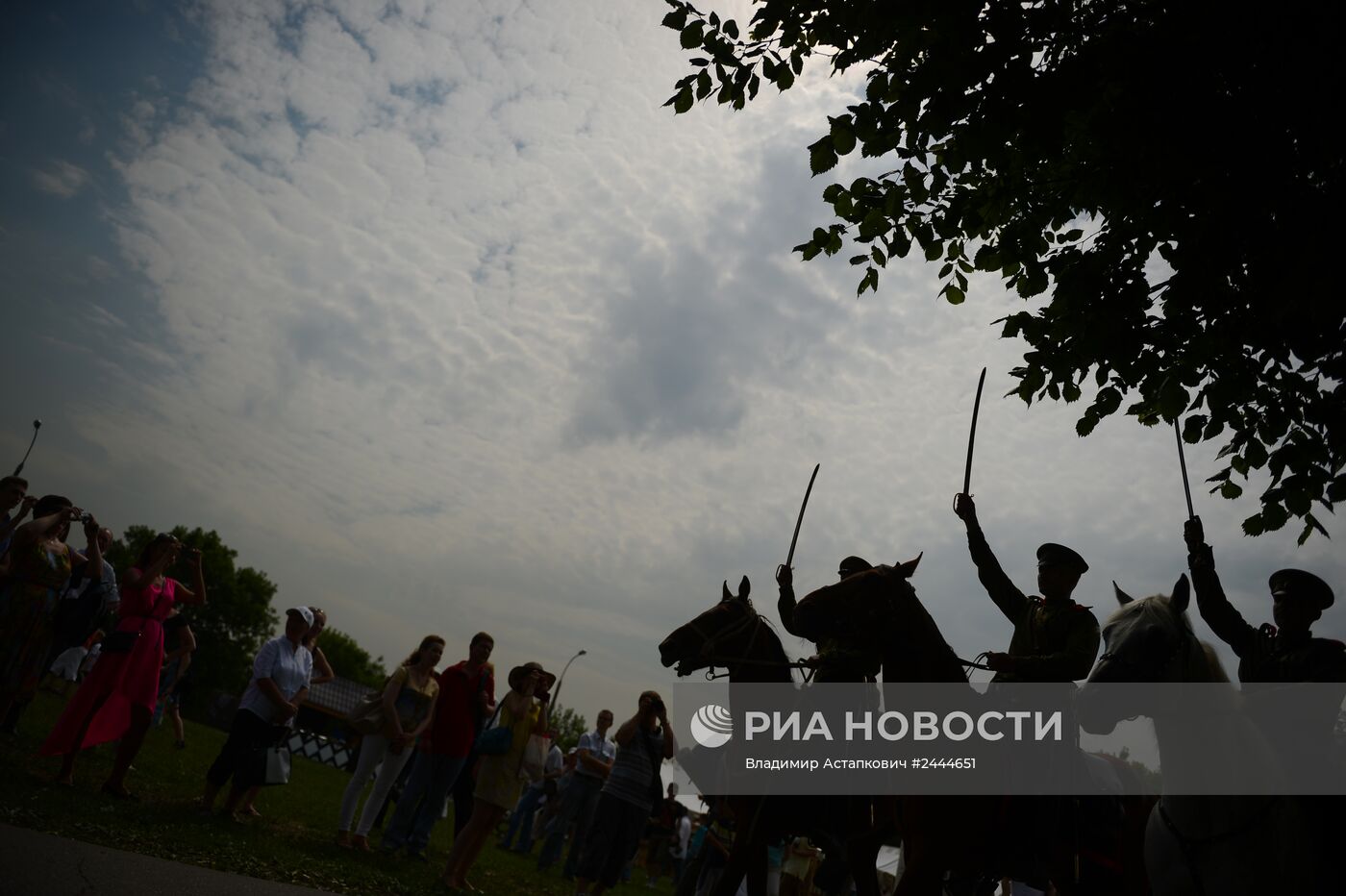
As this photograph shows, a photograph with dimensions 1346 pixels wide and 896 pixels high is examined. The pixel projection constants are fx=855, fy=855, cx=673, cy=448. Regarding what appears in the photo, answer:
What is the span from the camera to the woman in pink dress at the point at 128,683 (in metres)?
8.45

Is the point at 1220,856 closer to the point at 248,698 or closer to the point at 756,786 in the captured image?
the point at 756,786

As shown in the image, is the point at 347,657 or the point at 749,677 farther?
the point at 347,657

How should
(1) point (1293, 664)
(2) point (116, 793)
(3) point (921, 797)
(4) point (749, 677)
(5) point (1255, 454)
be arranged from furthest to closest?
(2) point (116, 793), (4) point (749, 677), (5) point (1255, 454), (3) point (921, 797), (1) point (1293, 664)

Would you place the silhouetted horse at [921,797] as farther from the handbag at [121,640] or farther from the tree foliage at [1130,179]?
the handbag at [121,640]

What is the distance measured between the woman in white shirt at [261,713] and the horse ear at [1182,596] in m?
8.24

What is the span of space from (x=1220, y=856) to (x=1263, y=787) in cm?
43

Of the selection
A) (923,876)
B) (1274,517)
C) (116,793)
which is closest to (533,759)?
(116,793)

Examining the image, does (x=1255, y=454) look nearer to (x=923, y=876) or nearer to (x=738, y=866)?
(x=923, y=876)

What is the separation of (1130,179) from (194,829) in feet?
30.2

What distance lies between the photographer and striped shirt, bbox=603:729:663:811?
9445 millimetres

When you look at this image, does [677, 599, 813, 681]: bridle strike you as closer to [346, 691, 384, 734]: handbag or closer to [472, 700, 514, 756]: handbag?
[472, 700, 514, 756]: handbag

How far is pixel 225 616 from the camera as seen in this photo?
72.4 meters

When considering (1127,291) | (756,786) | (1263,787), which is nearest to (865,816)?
(756,786)

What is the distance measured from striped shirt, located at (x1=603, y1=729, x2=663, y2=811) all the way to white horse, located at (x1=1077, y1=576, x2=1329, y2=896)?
5.75 meters
